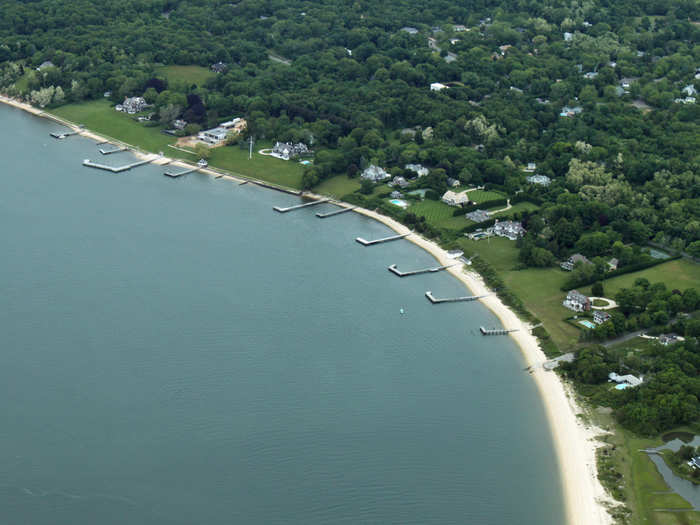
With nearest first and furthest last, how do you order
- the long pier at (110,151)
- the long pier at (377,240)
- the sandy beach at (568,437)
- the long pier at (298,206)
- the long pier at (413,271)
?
the sandy beach at (568,437) → the long pier at (413,271) → the long pier at (377,240) → the long pier at (298,206) → the long pier at (110,151)

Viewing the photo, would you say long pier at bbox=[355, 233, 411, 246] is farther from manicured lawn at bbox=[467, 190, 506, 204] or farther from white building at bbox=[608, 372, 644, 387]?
white building at bbox=[608, 372, 644, 387]

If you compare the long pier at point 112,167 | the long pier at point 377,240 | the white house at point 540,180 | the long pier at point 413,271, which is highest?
the white house at point 540,180

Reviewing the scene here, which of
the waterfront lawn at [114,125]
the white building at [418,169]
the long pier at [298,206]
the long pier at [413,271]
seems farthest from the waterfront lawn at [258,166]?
the long pier at [413,271]

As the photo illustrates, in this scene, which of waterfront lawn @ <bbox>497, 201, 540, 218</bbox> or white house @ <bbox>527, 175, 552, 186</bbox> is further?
white house @ <bbox>527, 175, 552, 186</bbox>

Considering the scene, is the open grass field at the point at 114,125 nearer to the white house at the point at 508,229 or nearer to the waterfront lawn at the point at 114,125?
the waterfront lawn at the point at 114,125

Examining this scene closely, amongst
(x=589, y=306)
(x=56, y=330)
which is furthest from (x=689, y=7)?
(x=56, y=330)

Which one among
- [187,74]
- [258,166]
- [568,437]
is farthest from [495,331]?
[187,74]

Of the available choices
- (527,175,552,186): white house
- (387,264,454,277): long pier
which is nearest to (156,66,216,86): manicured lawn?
(527,175,552,186): white house
